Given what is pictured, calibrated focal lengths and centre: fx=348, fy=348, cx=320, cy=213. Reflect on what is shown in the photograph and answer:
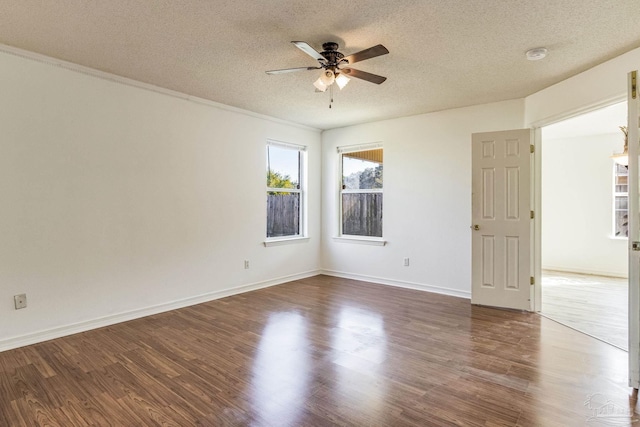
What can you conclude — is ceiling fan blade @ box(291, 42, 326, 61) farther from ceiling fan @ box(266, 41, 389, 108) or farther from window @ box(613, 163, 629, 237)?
window @ box(613, 163, 629, 237)

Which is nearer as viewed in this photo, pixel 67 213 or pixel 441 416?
pixel 441 416

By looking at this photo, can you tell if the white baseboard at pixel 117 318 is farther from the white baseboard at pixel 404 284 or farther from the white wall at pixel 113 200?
the white baseboard at pixel 404 284

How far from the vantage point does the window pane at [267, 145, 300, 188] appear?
17.5 feet

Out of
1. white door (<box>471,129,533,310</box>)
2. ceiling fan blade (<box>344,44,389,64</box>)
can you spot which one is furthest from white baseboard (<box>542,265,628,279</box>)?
ceiling fan blade (<box>344,44,389,64</box>)

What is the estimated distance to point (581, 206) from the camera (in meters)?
6.39

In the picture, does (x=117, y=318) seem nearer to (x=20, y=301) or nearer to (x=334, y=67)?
(x=20, y=301)

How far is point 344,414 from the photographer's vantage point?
2.00 m

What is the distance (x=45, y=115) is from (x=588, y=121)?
6901 mm

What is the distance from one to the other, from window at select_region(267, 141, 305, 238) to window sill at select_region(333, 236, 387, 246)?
2.28 feet

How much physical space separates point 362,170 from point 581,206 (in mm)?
4182

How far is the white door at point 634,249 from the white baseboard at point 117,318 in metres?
4.01

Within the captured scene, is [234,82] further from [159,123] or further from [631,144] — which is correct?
[631,144]

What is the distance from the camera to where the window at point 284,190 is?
17.5 ft

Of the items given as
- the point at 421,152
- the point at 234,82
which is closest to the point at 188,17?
the point at 234,82
